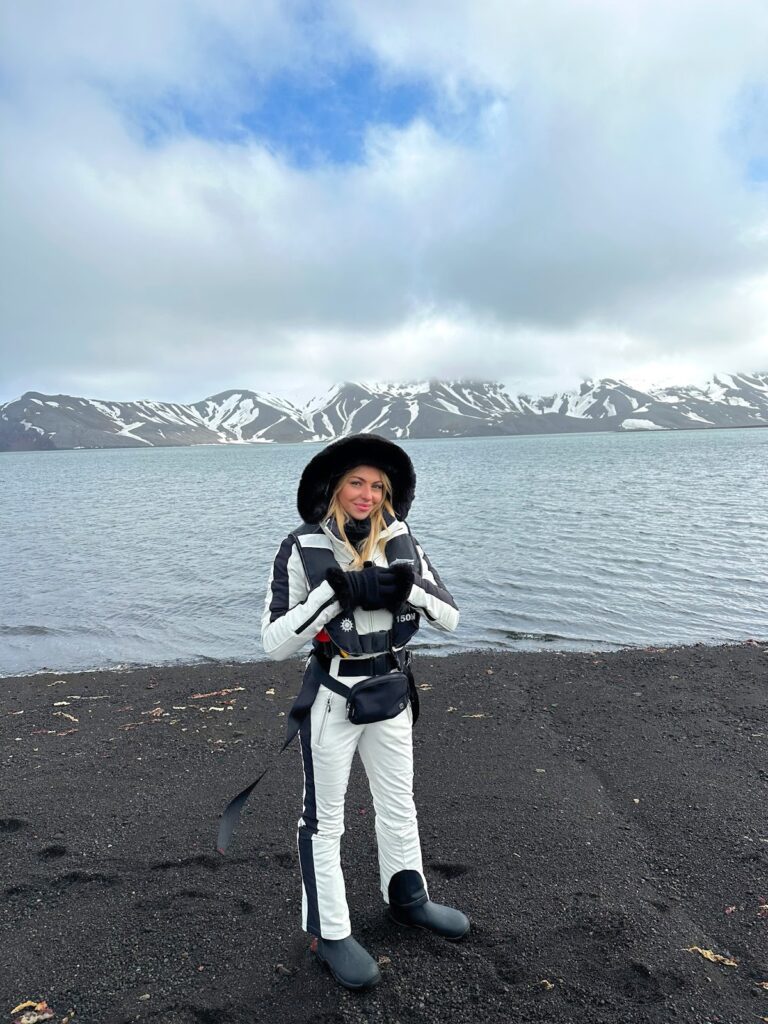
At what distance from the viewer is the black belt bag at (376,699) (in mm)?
→ 3621

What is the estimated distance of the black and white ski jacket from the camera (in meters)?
3.55

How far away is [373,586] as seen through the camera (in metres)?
3.54

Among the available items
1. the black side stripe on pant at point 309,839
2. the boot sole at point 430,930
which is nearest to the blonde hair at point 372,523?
the black side stripe on pant at point 309,839

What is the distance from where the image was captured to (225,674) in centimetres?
1105

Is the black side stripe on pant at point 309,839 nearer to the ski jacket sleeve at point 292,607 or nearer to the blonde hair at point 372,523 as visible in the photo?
the ski jacket sleeve at point 292,607

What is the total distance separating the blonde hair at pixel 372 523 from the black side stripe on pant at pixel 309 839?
101 cm

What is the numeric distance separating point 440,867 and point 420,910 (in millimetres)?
870

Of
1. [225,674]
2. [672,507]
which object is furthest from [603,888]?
[672,507]

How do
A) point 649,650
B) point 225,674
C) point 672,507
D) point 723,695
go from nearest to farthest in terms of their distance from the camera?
point 723,695 → point 225,674 → point 649,650 → point 672,507

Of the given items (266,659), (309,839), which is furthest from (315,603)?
(266,659)

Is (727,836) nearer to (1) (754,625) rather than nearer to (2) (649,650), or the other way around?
(2) (649,650)

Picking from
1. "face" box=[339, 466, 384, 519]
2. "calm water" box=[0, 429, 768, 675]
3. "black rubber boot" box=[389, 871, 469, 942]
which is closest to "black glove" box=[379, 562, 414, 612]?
"face" box=[339, 466, 384, 519]

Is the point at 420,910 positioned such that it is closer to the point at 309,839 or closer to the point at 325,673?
the point at 309,839

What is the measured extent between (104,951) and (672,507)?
38.0 metres
